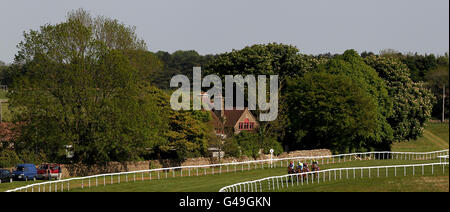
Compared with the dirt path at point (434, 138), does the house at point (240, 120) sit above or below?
above

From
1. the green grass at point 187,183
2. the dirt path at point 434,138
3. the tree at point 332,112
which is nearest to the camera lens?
the green grass at point 187,183

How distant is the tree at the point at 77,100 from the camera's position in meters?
60.4

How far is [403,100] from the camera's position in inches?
3548

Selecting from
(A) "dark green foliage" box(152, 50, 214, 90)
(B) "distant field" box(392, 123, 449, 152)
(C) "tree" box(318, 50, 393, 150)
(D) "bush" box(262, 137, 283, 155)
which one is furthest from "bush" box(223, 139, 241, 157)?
(A) "dark green foliage" box(152, 50, 214, 90)

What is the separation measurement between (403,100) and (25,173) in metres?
52.0

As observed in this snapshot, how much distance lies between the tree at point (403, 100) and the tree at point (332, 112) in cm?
819

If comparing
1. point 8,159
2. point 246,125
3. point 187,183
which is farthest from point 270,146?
point 187,183

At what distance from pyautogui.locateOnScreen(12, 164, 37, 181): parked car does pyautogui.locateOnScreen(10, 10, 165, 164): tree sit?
4.03 metres

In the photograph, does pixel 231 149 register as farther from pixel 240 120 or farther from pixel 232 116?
pixel 232 116

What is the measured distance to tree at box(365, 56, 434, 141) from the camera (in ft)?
294

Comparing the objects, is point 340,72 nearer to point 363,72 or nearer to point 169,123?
point 363,72

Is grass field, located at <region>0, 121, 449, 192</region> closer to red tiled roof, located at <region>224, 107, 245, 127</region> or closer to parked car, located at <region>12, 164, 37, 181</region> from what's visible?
parked car, located at <region>12, 164, 37, 181</region>

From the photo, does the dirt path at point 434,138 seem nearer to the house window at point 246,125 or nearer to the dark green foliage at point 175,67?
the house window at point 246,125

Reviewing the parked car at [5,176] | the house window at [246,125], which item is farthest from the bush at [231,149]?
the parked car at [5,176]
